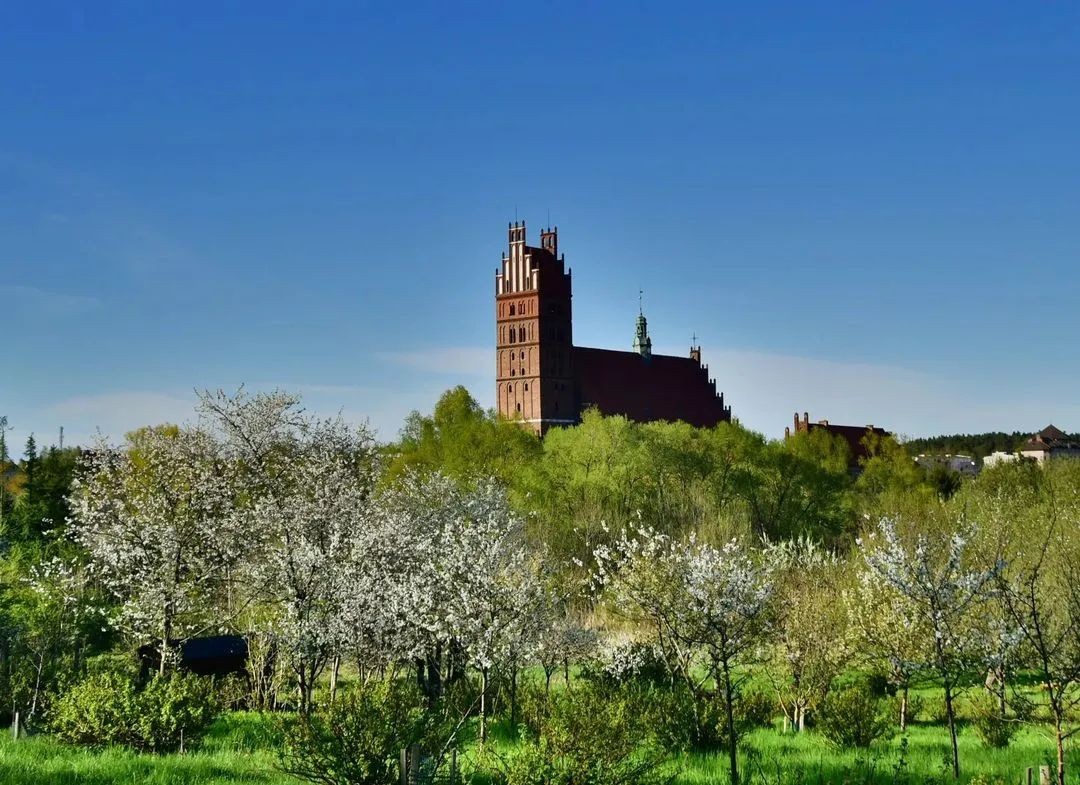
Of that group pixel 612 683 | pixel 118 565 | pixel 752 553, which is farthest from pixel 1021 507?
pixel 118 565

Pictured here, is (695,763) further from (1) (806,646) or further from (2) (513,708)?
(1) (806,646)

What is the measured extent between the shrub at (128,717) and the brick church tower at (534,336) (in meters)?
89.0

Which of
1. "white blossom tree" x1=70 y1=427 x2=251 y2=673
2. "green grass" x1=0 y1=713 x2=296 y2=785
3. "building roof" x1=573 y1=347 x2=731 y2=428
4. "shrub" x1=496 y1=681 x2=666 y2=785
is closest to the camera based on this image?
"shrub" x1=496 y1=681 x2=666 y2=785

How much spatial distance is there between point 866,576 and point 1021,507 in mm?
23181

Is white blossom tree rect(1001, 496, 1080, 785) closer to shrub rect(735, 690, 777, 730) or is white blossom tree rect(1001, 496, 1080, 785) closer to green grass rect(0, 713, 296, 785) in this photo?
shrub rect(735, 690, 777, 730)

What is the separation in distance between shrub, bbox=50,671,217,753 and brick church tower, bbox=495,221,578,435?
89.0 m

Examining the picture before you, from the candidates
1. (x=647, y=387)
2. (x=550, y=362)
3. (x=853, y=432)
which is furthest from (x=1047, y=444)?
(x=550, y=362)

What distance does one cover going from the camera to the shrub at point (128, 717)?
60.1 ft

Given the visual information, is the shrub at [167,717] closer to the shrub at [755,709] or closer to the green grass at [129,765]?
the green grass at [129,765]

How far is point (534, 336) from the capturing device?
362ft

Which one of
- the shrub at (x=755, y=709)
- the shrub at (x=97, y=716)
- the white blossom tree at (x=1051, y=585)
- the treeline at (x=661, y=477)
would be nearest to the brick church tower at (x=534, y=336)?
the treeline at (x=661, y=477)

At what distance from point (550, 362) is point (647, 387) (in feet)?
45.0

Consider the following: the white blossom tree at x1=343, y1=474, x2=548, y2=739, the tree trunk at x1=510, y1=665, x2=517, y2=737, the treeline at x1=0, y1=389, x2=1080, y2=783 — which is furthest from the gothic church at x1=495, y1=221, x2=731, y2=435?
the tree trunk at x1=510, y1=665, x2=517, y2=737

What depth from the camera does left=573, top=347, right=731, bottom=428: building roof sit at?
113m
